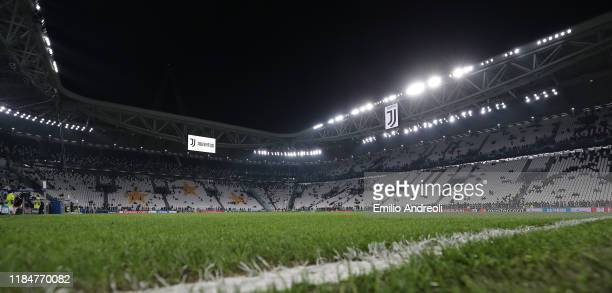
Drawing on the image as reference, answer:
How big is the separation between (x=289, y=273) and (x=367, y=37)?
18956mm

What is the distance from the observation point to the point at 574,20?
53.3ft

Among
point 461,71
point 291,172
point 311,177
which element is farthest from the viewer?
point 291,172

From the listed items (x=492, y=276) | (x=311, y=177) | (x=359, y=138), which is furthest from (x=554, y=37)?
(x=311, y=177)

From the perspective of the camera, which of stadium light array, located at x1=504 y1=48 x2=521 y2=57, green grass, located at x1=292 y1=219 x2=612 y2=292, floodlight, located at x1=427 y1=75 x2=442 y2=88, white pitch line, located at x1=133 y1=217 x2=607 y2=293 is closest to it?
green grass, located at x1=292 y1=219 x2=612 y2=292

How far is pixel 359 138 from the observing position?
40.6 meters

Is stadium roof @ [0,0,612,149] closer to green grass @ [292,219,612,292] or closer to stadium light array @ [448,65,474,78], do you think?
stadium light array @ [448,65,474,78]

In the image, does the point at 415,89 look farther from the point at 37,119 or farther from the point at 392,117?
the point at 37,119

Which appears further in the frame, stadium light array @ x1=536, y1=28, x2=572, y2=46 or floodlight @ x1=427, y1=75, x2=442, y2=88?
floodlight @ x1=427, y1=75, x2=442, y2=88

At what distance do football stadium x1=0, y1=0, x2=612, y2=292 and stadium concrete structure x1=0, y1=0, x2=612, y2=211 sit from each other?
0.68ft

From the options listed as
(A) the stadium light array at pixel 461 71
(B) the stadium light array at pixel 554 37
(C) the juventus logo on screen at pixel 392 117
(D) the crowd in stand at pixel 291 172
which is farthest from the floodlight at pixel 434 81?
(D) the crowd in stand at pixel 291 172

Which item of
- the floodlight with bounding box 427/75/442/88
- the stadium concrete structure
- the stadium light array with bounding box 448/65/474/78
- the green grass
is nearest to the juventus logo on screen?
the stadium concrete structure

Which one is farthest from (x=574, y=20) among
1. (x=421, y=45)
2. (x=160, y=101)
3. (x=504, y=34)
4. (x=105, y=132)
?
(x=105, y=132)

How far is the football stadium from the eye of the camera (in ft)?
7.20

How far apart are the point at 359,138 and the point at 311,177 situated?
24.0m
